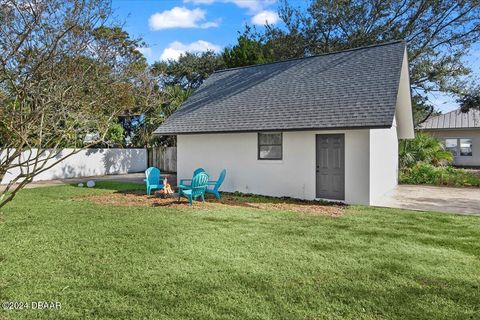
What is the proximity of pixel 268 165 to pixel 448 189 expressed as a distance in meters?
7.89

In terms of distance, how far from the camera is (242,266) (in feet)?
17.2

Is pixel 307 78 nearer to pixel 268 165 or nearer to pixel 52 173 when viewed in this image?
pixel 268 165

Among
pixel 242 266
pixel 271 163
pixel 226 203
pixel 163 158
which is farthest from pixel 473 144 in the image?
pixel 242 266

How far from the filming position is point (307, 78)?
46.7ft

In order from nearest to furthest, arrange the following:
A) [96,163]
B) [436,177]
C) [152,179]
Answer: [152,179] < [436,177] < [96,163]

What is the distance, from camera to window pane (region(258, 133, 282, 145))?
40.8 feet

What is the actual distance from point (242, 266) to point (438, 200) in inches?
354

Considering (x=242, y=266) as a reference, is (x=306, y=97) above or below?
above

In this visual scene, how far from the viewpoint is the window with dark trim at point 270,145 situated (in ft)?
40.8

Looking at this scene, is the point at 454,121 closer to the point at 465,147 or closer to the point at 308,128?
the point at 465,147

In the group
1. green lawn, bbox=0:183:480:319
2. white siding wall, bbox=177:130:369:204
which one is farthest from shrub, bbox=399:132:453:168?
green lawn, bbox=0:183:480:319

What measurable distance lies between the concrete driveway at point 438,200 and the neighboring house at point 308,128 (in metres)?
0.63

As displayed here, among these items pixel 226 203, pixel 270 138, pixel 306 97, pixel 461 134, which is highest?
pixel 306 97

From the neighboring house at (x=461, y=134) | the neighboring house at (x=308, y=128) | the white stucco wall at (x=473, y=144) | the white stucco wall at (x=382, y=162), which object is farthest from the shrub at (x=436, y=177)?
the white stucco wall at (x=473, y=144)
